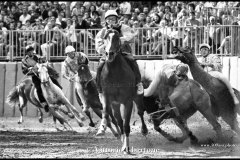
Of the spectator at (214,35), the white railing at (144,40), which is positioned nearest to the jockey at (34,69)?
the white railing at (144,40)

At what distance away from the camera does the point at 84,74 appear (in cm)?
1886

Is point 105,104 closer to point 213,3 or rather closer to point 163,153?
point 163,153

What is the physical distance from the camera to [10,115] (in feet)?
81.3

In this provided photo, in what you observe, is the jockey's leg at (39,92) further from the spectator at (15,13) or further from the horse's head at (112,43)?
the horse's head at (112,43)

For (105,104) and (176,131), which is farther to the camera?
(176,131)

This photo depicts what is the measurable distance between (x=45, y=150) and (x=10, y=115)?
11.5 meters

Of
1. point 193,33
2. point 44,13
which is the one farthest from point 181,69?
point 44,13

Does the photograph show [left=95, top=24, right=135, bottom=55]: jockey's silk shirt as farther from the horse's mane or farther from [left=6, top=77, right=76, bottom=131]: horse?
[left=6, top=77, right=76, bottom=131]: horse

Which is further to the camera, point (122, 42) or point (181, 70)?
point (181, 70)

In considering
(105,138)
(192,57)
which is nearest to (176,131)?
(105,138)

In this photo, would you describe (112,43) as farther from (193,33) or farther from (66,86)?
(66,86)

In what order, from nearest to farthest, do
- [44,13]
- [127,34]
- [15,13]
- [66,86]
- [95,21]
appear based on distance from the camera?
[127,34] < [66,86] < [95,21] < [44,13] < [15,13]

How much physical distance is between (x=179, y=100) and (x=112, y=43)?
259cm

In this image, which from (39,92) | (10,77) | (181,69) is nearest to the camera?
(181,69)
